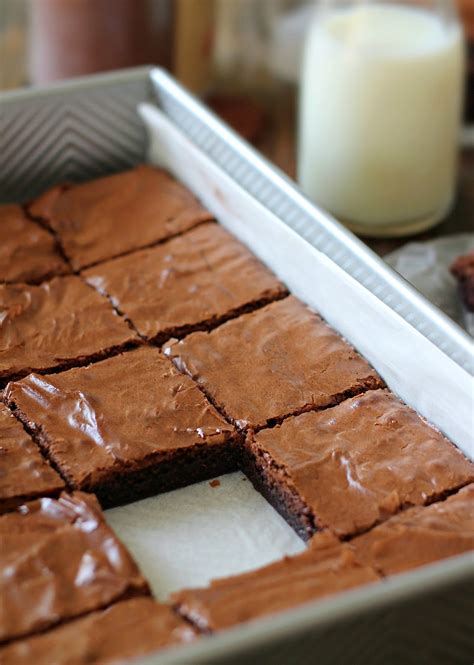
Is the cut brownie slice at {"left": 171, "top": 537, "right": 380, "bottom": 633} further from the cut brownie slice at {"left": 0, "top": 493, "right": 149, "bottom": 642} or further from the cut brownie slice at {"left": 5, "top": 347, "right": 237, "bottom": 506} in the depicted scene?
the cut brownie slice at {"left": 5, "top": 347, "right": 237, "bottom": 506}

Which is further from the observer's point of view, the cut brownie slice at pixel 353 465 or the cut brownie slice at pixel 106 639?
the cut brownie slice at pixel 353 465

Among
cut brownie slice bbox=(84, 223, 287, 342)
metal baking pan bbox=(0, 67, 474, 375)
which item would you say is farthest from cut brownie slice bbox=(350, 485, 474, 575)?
metal baking pan bbox=(0, 67, 474, 375)

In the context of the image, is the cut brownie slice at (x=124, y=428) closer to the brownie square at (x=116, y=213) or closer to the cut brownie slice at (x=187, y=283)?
the cut brownie slice at (x=187, y=283)

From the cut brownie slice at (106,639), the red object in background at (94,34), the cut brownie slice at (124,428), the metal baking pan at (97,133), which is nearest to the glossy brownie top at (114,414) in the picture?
the cut brownie slice at (124,428)

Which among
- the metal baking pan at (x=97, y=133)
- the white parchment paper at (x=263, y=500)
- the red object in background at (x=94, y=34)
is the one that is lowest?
the white parchment paper at (x=263, y=500)

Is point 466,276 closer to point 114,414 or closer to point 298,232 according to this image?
point 298,232
